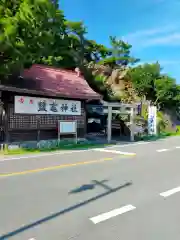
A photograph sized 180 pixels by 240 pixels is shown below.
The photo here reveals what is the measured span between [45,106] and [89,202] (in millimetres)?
10430

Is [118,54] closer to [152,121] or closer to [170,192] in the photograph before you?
[152,121]

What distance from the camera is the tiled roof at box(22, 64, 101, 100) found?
15.6 m

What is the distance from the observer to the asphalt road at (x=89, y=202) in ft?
12.8

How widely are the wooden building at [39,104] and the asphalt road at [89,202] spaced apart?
17.3ft

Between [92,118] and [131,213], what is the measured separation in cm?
1857

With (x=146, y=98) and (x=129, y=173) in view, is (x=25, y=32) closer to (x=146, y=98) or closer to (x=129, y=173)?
(x=129, y=173)

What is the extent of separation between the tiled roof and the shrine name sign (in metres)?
0.56

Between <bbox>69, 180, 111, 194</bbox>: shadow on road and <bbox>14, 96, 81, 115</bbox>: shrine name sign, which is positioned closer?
<bbox>69, 180, 111, 194</bbox>: shadow on road

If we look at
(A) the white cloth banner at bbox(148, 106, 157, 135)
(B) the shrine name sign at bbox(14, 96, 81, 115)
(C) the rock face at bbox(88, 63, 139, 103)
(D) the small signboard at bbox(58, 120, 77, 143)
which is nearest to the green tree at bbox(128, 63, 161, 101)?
(C) the rock face at bbox(88, 63, 139, 103)

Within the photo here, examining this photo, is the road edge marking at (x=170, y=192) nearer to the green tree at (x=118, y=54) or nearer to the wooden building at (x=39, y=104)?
the wooden building at (x=39, y=104)

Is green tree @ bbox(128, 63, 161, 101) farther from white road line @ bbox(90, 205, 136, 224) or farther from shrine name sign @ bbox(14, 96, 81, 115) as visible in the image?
white road line @ bbox(90, 205, 136, 224)

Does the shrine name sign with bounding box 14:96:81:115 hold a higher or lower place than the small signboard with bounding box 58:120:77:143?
higher

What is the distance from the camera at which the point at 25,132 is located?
47.6 ft

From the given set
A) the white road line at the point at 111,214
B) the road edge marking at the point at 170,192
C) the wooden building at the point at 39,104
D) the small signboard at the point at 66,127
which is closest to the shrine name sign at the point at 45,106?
the wooden building at the point at 39,104
